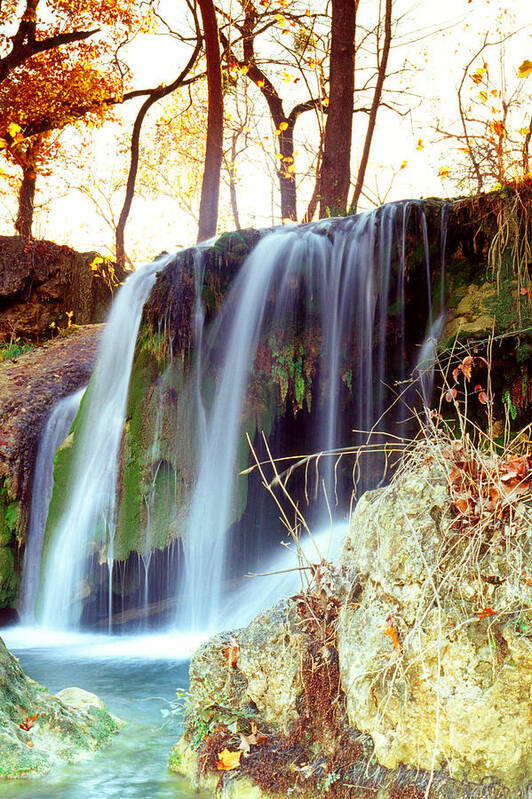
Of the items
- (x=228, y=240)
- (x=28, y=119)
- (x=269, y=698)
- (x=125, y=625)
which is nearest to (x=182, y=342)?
(x=228, y=240)

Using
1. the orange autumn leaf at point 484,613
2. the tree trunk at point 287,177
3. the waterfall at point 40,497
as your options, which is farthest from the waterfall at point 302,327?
the tree trunk at point 287,177

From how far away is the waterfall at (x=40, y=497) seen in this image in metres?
8.40

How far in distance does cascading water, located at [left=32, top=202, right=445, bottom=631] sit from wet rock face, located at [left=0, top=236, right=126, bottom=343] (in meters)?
6.44

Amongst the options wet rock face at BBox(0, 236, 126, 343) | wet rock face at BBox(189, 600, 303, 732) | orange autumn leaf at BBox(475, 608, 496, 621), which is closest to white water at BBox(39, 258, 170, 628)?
wet rock face at BBox(189, 600, 303, 732)

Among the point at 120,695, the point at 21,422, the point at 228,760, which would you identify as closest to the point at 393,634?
the point at 228,760

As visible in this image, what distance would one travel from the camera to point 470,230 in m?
7.35

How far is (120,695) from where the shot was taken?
5.14 m

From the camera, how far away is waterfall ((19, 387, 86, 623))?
→ 27.5 ft

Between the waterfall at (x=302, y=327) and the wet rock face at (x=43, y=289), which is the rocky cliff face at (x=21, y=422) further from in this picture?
the wet rock face at (x=43, y=289)

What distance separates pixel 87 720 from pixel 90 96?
1817 centimetres

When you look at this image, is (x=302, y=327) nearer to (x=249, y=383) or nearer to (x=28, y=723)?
(x=249, y=383)

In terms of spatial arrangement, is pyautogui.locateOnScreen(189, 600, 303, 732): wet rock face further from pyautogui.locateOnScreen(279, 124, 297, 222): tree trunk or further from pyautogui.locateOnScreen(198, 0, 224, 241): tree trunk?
pyautogui.locateOnScreen(279, 124, 297, 222): tree trunk

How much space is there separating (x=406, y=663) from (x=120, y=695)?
303cm

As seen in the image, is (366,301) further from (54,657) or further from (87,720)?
(87,720)
